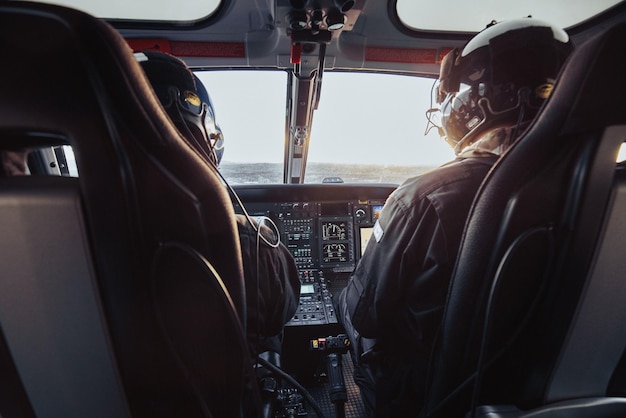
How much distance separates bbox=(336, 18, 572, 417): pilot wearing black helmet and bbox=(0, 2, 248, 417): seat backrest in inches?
19.7

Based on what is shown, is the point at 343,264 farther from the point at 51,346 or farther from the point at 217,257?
the point at 51,346

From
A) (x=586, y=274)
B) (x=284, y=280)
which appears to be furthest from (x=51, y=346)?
(x=586, y=274)

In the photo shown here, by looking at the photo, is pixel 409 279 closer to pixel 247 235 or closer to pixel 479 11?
pixel 247 235

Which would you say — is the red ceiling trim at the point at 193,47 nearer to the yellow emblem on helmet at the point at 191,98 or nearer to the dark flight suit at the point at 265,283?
the yellow emblem on helmet at the point at 191,98

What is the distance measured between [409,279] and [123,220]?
763 mm

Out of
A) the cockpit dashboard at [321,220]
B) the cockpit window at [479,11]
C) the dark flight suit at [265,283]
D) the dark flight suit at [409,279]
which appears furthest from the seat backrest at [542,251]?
the cockpit window at [479,11]

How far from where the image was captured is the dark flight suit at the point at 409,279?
80 cm

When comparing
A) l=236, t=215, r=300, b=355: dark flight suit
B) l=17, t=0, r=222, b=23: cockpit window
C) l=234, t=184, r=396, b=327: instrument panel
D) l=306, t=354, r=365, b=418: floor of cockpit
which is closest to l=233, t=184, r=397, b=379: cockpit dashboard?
l=234, t=184, r=396, b=327: instrument panel

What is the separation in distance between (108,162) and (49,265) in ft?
0.68

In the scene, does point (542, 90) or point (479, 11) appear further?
point (479, 11)

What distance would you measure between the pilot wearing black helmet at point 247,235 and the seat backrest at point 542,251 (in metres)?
0.51

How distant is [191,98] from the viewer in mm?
792

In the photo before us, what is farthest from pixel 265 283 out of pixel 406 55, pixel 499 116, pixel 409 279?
pixel 406 55

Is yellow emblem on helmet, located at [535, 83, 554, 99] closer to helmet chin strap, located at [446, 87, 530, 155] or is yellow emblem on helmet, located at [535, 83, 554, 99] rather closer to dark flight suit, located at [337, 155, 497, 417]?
helmet chin strap, located at [446, 87, 530, 155]
